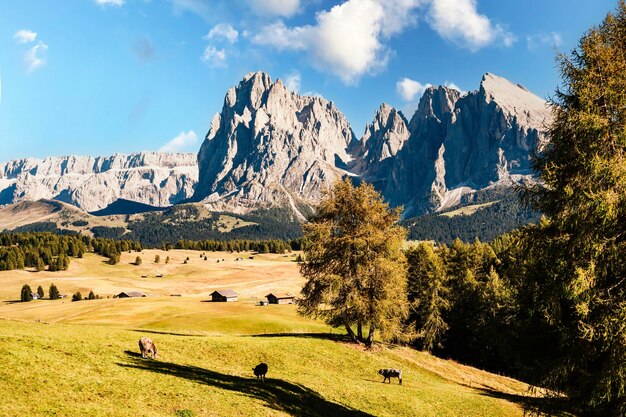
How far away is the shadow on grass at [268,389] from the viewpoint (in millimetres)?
22891

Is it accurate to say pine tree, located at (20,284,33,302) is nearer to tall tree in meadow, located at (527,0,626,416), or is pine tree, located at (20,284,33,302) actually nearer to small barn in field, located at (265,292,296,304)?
small barn in field, located at (265,292,296,304)

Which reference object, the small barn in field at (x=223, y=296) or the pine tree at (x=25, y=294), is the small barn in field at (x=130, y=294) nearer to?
the pine tree at (x=25, y=294)

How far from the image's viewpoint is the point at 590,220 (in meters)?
16.5

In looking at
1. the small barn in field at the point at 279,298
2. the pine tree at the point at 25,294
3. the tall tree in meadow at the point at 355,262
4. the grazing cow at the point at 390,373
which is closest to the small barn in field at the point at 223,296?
the small barn in field at the point at 279,298

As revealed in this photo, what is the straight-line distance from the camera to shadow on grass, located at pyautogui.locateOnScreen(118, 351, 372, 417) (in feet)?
75.1

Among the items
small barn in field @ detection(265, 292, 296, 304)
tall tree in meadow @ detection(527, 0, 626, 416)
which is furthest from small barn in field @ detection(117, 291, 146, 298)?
tall tree in meadow @ detection(527, 0, 626, 416)

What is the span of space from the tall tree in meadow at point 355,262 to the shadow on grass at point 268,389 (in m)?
15.6

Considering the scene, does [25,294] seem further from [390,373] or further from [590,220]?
[590,220]

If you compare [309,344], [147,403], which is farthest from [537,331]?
[147,403]

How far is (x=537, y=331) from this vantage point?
44.8 metres

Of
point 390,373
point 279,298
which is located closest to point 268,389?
point 390,373

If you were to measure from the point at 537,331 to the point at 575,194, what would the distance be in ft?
112

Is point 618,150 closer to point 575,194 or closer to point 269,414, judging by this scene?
point 575,194

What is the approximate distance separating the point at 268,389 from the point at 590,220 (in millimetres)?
19264
